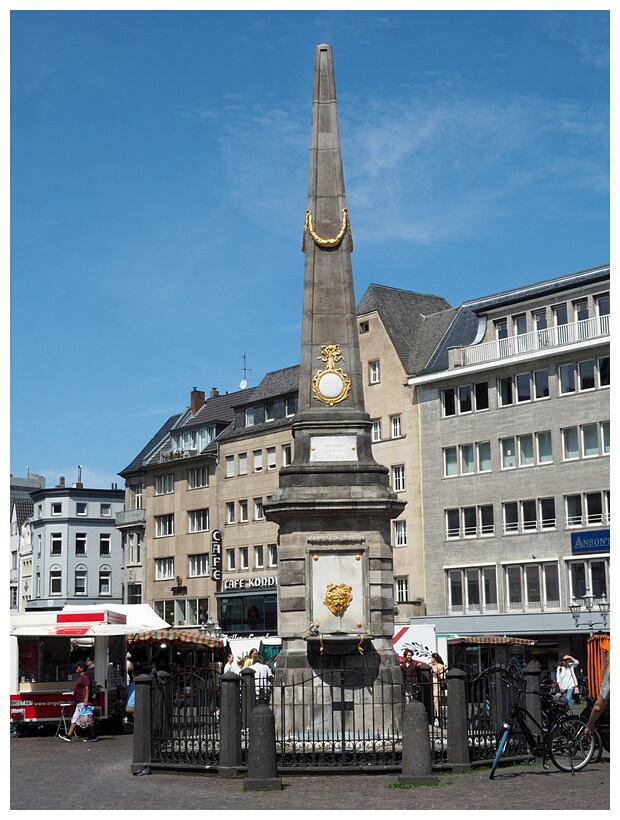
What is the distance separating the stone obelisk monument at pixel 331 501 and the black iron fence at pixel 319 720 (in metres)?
0.52

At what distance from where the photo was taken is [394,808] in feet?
50.1

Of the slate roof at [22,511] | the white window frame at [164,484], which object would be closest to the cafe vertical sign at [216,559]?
the white window frame at [164,484]

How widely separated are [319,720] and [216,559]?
5442cm

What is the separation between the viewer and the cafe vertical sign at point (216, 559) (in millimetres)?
74438

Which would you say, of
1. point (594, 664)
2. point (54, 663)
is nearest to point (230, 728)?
point (594, 664)

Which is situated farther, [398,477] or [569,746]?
[398,477]

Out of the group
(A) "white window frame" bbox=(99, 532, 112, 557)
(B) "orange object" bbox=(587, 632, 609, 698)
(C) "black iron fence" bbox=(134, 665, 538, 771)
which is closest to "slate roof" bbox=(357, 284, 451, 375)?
(B) "orange object" bbox=(587, 632, 609, 698)

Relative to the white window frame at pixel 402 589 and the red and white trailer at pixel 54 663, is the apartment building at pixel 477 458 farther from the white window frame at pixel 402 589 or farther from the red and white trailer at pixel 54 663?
the red and white trailer at pixel 54 663

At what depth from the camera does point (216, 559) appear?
74.7 m

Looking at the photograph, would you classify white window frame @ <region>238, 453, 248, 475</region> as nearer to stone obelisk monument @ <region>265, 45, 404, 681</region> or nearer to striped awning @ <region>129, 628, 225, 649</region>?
striped awning @ <region>129, 628, 225, 649</region>

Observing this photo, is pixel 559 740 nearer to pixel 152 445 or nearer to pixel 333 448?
pixel 333 448

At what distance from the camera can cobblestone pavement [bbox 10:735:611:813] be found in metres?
15.6
